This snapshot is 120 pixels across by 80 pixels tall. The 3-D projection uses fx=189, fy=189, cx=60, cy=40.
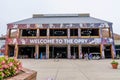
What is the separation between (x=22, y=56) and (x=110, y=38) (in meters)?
20.2

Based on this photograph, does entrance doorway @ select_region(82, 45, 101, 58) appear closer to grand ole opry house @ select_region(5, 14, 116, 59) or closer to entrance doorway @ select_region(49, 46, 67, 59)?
grand ole opry house @ select_region(5, 14, 116, 59)

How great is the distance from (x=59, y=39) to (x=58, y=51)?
3948 millimetres

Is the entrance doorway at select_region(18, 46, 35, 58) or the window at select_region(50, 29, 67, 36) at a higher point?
the window at select_region(50, 29, 67, 36)

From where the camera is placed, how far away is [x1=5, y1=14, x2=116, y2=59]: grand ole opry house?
137 feet

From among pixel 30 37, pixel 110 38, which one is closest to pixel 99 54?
pixel 110 38

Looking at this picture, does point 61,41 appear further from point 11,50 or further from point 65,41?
point 11,50

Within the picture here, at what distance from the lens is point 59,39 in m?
41.9

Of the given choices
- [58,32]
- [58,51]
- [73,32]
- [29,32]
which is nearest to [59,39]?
[58,32]

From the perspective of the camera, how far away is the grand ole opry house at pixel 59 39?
137 ft

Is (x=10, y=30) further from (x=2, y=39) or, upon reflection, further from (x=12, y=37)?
(x=2, y=39)

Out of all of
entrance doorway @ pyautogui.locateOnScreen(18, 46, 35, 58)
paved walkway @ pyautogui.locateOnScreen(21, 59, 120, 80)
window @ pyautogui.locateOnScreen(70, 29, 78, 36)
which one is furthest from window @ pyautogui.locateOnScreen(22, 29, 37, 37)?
paved walkway @ pyautogui.locateOnScreen(21, 59, 120, 80)

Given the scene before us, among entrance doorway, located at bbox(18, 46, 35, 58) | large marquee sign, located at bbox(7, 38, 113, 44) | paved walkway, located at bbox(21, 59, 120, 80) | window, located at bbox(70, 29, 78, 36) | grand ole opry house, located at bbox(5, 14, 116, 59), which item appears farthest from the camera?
entrance doorway, located at bbox(18, 46, 35, 58)

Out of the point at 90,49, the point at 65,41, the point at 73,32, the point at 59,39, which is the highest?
the point at 73,32

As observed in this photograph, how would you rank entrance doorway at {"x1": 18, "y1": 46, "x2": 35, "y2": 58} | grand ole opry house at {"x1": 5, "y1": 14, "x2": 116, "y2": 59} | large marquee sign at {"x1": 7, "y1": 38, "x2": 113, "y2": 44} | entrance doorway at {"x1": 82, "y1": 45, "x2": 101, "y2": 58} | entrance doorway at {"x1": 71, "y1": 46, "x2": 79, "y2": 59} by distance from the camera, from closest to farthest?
large marquee sign at {"x1": 7, "y1": 38, "x2": 113, "y2": 44}, grand ole opry house at {"x1": 5, "y1": 14, "x2": 116, "y2": 59}, entrance doorway at {"x1": 82, "y1": 45, "x2": 101, "y2": 58}, entrance doorway at {"x1": 71, "y1": 46, "x2": 79, "y2": 59}, entrance doorway at {"x1": 18, "y1": 46, "x2": 35, "y2": 58}
